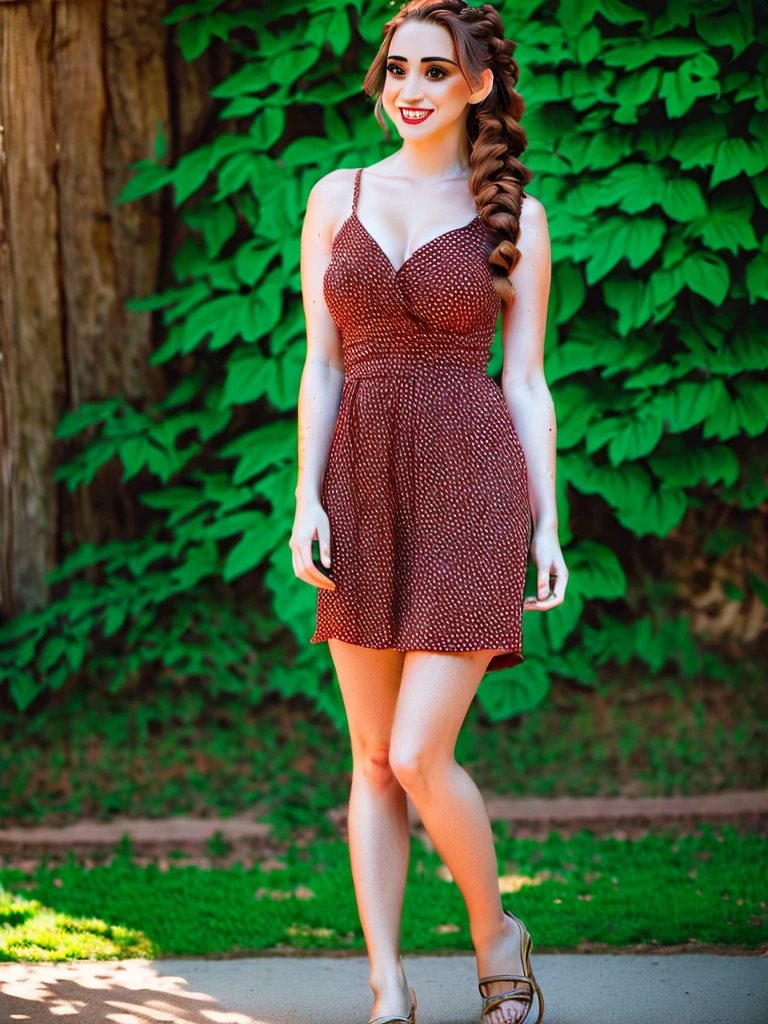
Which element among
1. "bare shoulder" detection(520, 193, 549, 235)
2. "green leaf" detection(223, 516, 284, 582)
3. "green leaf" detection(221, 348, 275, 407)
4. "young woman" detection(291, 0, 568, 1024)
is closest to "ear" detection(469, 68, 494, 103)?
"young woman" detection(291, 0, 568, 1024)

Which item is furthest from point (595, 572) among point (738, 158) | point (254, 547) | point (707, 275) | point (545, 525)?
point (545, 525)

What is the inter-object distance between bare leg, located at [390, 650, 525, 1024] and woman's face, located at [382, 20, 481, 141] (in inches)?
43.2

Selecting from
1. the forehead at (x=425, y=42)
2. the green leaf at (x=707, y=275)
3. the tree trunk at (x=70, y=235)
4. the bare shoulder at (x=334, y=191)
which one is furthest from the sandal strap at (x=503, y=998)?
the tree trunk at (x=70, y=235)

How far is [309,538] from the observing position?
2.60 m

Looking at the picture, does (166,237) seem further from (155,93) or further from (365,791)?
(365,791)

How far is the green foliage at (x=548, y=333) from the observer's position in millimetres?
4219

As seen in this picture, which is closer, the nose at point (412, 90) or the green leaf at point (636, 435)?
the nose at point (412, 90)

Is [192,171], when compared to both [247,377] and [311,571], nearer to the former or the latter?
[247,377]

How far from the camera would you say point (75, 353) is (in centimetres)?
495

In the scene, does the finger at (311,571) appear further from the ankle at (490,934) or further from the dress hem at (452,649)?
the ankle at (490,934)

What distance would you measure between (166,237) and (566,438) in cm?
177

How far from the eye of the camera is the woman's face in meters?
2.64

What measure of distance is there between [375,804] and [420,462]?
719 millimetres

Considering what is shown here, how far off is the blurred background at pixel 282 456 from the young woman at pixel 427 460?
1.20m
